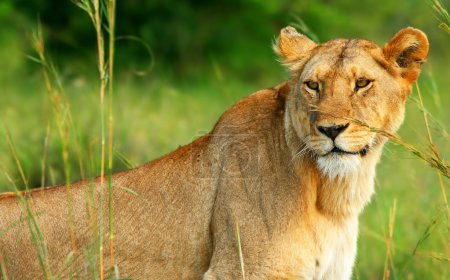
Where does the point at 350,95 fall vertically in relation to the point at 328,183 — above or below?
above

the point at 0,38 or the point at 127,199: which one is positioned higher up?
the point at 127,199

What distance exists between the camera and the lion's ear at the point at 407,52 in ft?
15.4

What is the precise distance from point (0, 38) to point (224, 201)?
47.7 ft

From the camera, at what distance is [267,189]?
15.8 feet

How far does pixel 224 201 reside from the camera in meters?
A: 4.84

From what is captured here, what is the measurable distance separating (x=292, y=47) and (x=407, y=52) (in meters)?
0.62

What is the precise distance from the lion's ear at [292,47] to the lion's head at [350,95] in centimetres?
10

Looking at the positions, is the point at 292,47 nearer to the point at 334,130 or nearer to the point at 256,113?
the point at 256,113

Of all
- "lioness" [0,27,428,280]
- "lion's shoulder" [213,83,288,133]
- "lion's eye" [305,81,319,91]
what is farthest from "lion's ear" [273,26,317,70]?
"lion's eye" [305,81,319,91]

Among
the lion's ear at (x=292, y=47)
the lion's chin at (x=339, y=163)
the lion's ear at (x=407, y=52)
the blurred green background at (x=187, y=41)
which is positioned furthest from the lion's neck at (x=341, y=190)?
the blurred green background at (x=187, y=41)

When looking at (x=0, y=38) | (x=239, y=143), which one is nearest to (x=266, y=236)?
(x=239, y=143)

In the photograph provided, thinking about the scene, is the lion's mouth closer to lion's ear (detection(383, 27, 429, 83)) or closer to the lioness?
the lioness

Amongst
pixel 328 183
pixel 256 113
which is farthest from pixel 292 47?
pixel 328 183

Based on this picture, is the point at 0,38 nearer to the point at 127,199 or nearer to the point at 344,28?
the point at 344,28
